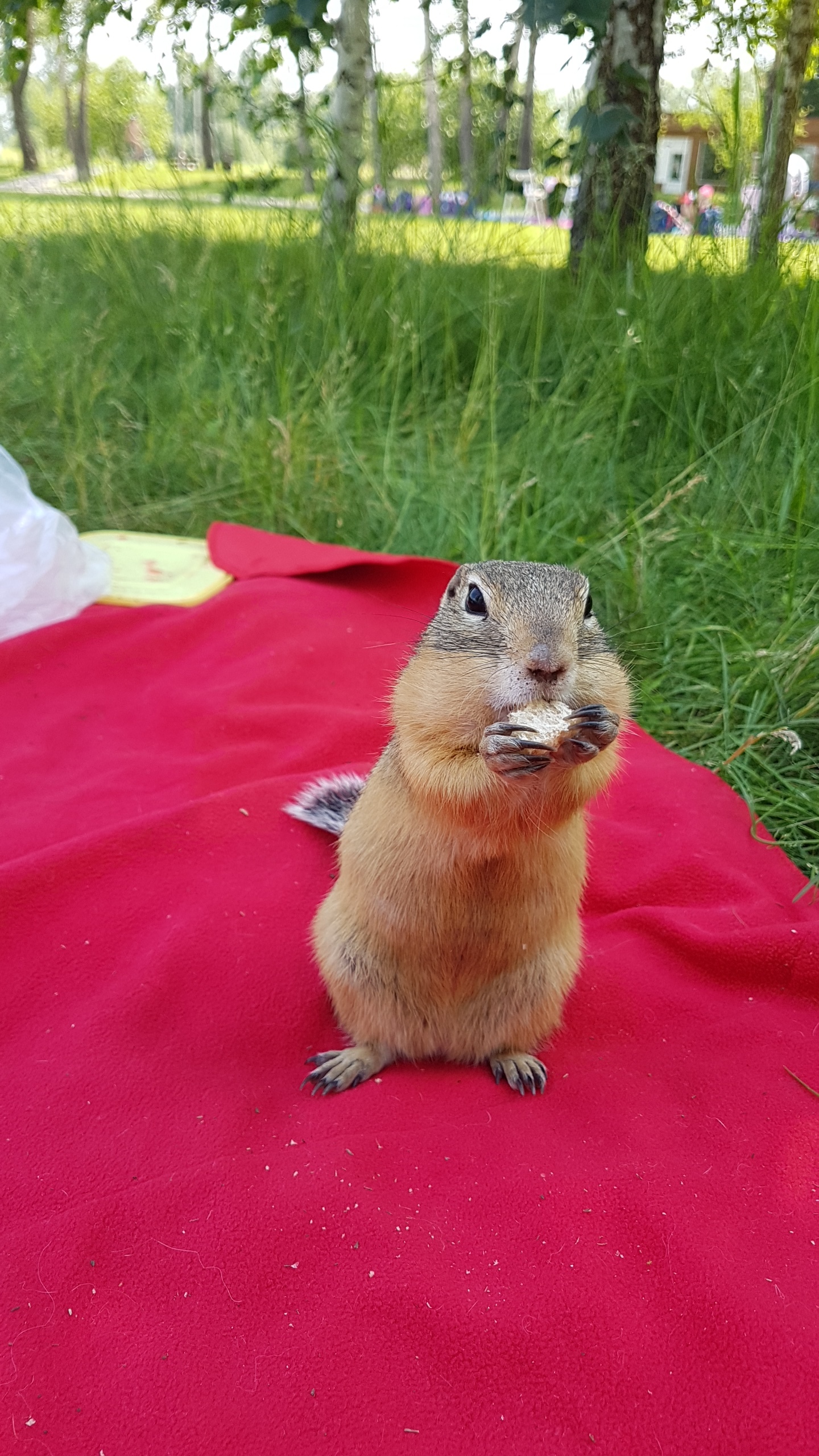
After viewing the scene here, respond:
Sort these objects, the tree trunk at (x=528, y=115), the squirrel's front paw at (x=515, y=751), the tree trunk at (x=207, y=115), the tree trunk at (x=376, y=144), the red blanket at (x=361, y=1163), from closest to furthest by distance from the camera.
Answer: the red blanket at (x=361, y=1163), the squirrel's front paw at (x=515, y=751), the tree trunk at (x=376, y=144), the tree trunk at (x=528, y=115), the tree trunk at (x=207, y=115)

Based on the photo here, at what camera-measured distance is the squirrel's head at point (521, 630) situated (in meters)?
1.53

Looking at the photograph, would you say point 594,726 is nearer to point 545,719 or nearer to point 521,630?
point 545,719

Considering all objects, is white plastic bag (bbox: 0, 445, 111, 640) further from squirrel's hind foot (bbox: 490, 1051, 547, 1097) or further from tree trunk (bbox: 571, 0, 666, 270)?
tree trunk (bbox: 571, 0, 666, 270)

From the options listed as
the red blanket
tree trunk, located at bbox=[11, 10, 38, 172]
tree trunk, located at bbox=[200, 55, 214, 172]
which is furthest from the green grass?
tree trunk, located at bbox=[11, 10, 38, 172]

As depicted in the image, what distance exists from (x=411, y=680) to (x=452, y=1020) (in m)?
0.65

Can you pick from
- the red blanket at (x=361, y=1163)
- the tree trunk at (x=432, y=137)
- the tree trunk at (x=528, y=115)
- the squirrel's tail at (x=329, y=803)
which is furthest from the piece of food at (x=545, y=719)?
the tree trunk at (x=432, y=137)

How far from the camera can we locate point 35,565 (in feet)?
11.5

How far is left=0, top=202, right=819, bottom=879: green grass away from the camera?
329 cm

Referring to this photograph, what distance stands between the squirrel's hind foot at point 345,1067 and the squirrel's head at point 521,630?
79 centimetres

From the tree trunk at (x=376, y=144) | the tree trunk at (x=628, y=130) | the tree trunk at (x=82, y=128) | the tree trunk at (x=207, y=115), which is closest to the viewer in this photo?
the tree trunk at (x=376, y=144)

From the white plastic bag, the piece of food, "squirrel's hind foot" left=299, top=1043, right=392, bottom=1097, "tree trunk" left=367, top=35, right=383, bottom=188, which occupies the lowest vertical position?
"squirrel's hind foot" left=299, top=1043, right=392, bottom=1097

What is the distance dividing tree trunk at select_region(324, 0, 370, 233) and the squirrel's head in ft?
13.7

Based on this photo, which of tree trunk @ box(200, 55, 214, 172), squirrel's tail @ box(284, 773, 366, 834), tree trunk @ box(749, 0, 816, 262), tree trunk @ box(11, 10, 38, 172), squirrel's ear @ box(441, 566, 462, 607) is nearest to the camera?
squirrel's ear @ box(441, 566, 462, 607)

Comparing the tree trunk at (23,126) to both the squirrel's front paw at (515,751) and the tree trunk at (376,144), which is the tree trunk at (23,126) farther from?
the squirrel's front paw at (515,751)
